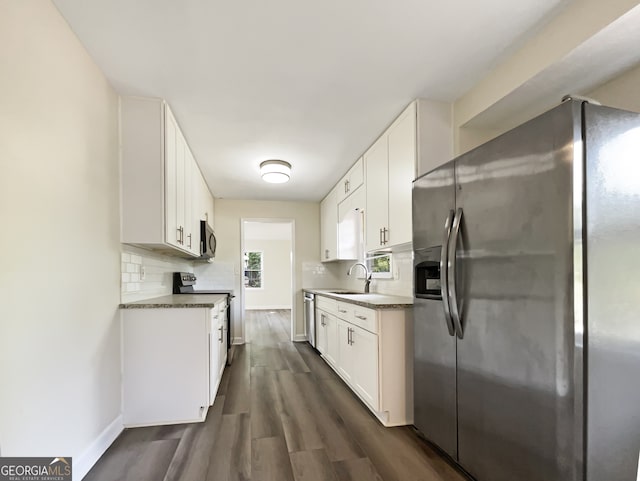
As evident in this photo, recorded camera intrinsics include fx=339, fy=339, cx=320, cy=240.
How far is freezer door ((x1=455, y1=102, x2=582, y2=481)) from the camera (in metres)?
1.23

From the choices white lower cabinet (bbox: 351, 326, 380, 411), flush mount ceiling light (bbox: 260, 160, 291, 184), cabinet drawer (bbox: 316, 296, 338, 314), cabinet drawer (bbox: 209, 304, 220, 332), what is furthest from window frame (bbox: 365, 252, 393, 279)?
cabinet drawer (bbox: 209, 304, 220, 332)

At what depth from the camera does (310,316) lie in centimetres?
503

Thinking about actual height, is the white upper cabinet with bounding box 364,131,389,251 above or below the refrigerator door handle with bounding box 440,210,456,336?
above

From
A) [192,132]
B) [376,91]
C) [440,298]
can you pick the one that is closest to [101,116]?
[192,132]

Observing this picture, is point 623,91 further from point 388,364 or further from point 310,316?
point 310,316

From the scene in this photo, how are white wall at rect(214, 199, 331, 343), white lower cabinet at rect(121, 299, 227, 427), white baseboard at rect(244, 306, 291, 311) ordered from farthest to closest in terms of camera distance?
white baseboard at rect(244, 306, 291, 311) < white wall at rect(214, 199, 331, 343) < white lower cabinet at rect(121, 299, 227, 427)

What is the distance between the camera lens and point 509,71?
1.99 m

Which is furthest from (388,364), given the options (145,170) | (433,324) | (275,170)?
(275,170)

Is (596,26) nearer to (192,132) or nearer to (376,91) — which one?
(376,91)

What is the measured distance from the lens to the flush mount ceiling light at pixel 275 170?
147 inches

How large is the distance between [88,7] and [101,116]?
2.25ft

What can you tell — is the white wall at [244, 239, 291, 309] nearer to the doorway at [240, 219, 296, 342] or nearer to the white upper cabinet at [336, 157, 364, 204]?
the doorway at [240, 219, 296, 342]

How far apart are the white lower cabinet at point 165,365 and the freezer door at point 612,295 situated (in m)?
2.27

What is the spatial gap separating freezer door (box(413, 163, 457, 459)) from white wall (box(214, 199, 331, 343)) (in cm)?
355
